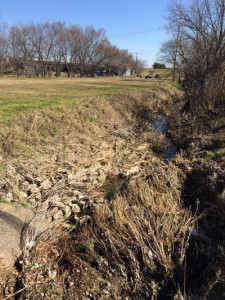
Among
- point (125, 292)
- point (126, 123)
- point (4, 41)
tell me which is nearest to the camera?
point (125, 292)

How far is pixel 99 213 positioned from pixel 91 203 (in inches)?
41.9

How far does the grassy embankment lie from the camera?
11.3ft

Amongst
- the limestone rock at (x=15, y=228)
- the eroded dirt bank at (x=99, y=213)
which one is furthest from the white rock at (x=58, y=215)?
the limestone rock at (x=15, y=228)

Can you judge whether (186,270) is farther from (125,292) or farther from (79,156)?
(79,156)

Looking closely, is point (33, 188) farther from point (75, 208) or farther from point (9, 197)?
point (75, 208)

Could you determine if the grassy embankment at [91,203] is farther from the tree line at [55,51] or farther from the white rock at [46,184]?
the tree line at [55,51]

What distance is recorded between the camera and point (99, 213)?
478cm

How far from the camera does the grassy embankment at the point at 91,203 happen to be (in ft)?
11.3

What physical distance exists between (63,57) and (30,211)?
59773mm

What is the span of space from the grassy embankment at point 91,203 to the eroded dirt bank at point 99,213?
0.02m

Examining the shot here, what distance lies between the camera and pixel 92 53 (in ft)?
194

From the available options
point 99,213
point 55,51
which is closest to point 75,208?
point 99,213

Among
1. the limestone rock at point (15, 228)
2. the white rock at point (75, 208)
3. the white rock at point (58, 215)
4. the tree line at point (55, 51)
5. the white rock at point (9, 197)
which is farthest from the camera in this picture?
the tree line at point (55, 51)

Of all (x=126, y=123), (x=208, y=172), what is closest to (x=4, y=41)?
(x=126, y=123)
